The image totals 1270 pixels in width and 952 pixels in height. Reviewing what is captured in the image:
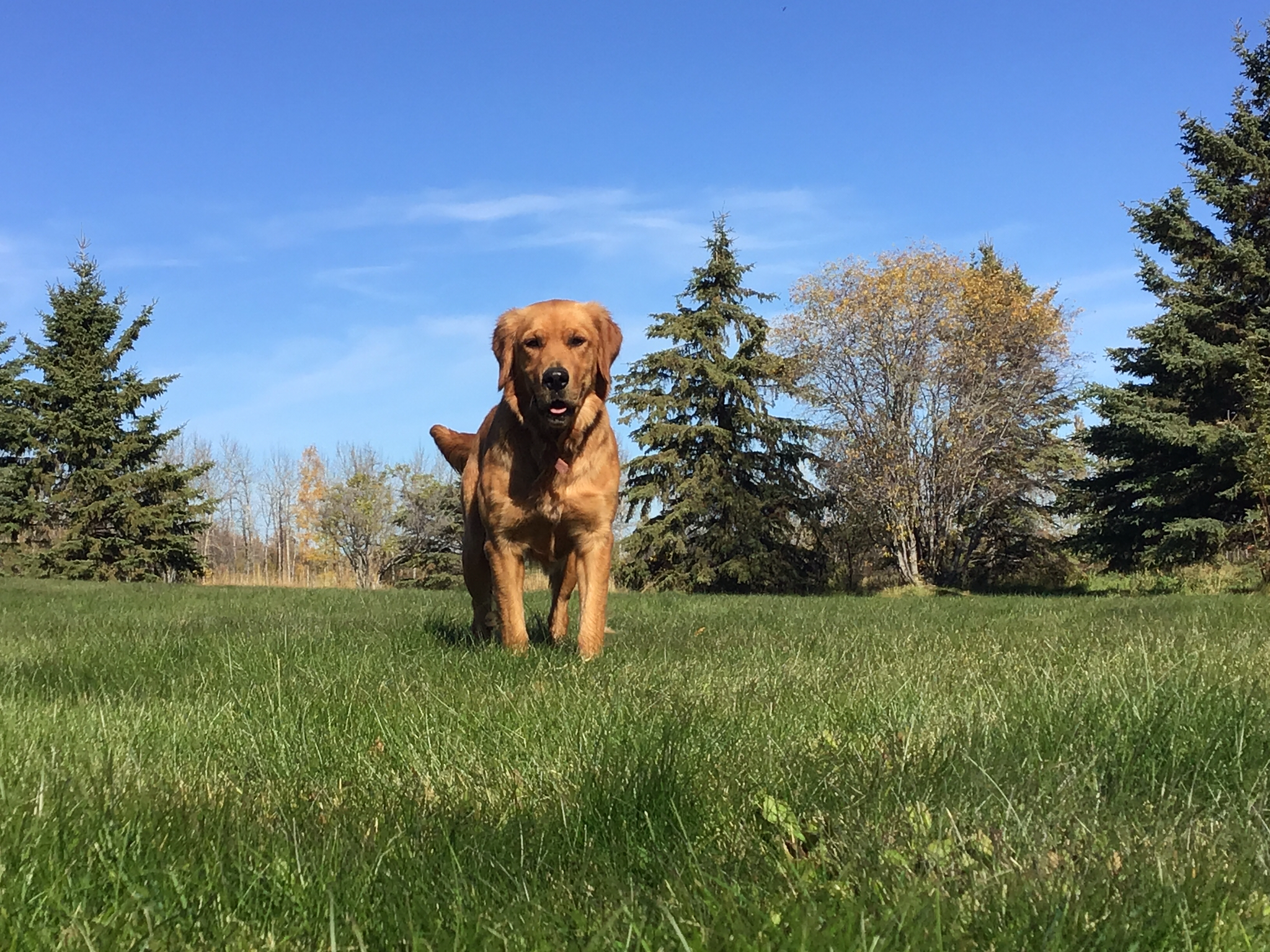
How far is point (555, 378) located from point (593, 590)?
1233 mm

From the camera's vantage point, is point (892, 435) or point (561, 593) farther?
point (892, 435)

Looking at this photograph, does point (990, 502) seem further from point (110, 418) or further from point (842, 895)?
point (110, 418)

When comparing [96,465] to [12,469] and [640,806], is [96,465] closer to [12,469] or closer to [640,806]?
[12,469]

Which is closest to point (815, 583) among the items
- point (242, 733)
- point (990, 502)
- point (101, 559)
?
point (990, 502)

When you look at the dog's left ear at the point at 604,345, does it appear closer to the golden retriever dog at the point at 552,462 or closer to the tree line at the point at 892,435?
the golden retriever dog at the point at 552,462

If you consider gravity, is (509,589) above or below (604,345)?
below

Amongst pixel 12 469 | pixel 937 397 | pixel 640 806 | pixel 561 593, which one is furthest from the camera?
pixel 12 469

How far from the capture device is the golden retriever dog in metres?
5.16

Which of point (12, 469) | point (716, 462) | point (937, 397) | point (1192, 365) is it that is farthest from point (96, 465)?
point (1192, 365)

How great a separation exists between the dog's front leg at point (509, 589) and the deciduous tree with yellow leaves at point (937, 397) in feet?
67.2

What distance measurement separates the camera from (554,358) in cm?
505

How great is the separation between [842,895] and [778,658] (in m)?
3.43

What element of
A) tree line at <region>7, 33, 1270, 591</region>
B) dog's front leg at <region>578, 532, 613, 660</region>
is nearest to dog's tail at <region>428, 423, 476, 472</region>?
dog's front leg at <region>578, 532, 613, 660</region>

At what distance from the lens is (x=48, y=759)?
2719 millimetres
